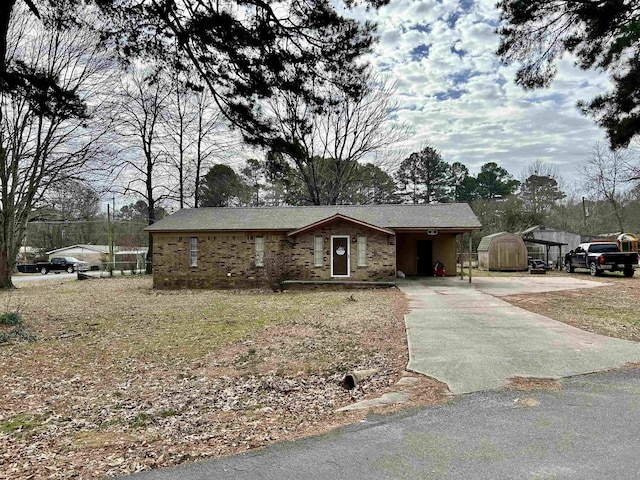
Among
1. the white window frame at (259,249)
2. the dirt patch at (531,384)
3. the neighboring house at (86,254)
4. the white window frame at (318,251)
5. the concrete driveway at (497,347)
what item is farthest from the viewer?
the neighboring house at (86,254)

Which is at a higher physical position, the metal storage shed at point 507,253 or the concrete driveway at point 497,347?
the metal storage shed at point 507,253

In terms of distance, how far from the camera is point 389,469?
3090 millimetres

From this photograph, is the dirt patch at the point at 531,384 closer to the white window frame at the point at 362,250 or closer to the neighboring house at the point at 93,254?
the white window frame at the point at 362,250

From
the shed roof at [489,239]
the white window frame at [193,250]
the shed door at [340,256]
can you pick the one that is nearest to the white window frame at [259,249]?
the white window frame at [193,250]

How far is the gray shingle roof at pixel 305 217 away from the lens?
60.8ft

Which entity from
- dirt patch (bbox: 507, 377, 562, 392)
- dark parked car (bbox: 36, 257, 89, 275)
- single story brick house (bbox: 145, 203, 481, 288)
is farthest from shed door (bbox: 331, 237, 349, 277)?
dark parked car (bbox: 36, 257, 89, 275)

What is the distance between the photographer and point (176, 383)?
5.69 metres

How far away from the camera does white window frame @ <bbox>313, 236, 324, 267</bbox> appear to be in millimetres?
18219

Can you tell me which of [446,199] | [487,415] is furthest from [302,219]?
[446,199]

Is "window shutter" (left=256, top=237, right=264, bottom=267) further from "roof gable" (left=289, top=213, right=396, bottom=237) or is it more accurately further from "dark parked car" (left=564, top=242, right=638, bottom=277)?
"dark parked car" (left=564, top=242, right=638, bottom=277)

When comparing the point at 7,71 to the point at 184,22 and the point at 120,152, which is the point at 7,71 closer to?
the point at 184,22

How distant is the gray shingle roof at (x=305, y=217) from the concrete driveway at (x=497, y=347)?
7.96m

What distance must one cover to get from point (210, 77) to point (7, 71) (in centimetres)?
373

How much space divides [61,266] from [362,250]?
28962mm
